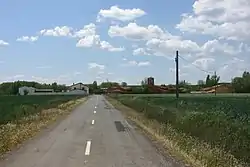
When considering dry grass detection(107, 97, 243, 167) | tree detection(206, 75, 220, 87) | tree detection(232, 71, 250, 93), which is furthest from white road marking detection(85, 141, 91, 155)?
tree detection(206, 75, 220, 87)

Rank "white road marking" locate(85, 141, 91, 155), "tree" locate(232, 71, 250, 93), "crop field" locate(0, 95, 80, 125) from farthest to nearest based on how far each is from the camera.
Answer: "tree" locate(232, 71, 250, 93) < "crop field" locate(0, 95, 80, 125) < "white road marking" locate(85, 141, 91, 155)

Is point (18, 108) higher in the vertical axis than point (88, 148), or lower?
higher

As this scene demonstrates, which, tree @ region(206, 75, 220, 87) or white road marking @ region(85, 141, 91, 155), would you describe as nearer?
white road marking @ region(85, 141, 91, 155)

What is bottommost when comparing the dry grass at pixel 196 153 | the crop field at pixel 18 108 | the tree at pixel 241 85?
the dry grass at pixel 196 153

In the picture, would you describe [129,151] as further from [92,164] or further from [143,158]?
[92,164]

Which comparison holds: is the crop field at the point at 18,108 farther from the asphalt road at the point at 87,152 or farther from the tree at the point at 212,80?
the tree at the point at 212,80

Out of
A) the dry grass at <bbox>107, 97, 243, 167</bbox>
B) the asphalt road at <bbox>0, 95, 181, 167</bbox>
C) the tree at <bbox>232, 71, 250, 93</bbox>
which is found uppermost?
the tree at <bbox>232, 71, 250, 93</bbox>

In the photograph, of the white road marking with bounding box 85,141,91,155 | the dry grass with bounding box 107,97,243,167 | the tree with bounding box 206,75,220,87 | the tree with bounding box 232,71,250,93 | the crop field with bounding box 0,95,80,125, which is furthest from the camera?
the tree with bounding box 206,75,220,87

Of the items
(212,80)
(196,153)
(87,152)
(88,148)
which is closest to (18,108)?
(88,148)

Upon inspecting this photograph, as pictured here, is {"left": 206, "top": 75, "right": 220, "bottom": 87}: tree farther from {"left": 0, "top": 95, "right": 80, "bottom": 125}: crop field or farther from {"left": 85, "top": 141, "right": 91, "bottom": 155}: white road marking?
{"left": 85, "top": 141, "right": 91, "bottom": 155}: white road marking

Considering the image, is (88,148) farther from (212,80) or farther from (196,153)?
(212,80)

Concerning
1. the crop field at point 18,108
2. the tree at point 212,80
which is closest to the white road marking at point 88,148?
the crop field at point 18,108

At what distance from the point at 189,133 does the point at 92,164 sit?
9231 millimetres

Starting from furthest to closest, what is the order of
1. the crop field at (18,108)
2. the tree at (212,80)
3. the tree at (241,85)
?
the tree at (212,80) → the tree at (241,85) → the crop field at (18,108)
